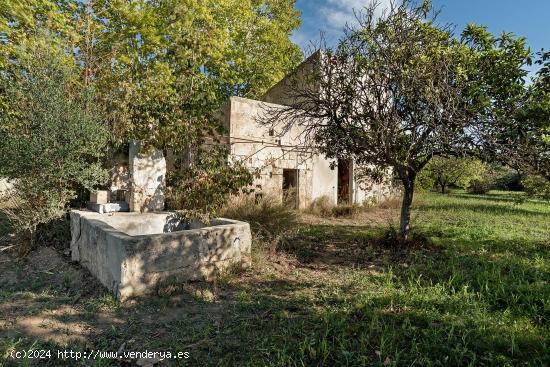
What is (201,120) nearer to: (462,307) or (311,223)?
(311,223)

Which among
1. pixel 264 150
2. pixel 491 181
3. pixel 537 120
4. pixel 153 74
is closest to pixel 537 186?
pixel 537 120

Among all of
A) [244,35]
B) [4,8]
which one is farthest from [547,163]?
[244,35]

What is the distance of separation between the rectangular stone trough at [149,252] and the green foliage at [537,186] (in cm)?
624

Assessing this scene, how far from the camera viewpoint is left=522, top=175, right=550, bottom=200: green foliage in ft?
20.4

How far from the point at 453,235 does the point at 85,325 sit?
730cm

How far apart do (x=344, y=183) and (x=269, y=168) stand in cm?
428

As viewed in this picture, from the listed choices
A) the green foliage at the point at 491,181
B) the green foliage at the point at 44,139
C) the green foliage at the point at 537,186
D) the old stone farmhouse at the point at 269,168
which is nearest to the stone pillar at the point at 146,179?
the old stone farmhouse at the point at 269,168

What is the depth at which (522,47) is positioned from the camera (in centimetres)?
485

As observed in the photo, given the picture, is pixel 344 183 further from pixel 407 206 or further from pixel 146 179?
pixel 146 179

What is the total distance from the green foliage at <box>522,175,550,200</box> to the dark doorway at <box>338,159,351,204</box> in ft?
20.8

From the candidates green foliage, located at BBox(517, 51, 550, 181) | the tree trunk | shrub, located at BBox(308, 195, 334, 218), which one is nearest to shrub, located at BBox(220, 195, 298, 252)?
the tree trunk

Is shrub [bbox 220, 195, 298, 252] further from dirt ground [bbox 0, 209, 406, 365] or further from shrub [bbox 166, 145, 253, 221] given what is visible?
shrub [bbox 166, 145, 253, 221]

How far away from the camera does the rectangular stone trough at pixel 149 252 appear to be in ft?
11.4

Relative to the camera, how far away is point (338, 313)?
3.16 meters
